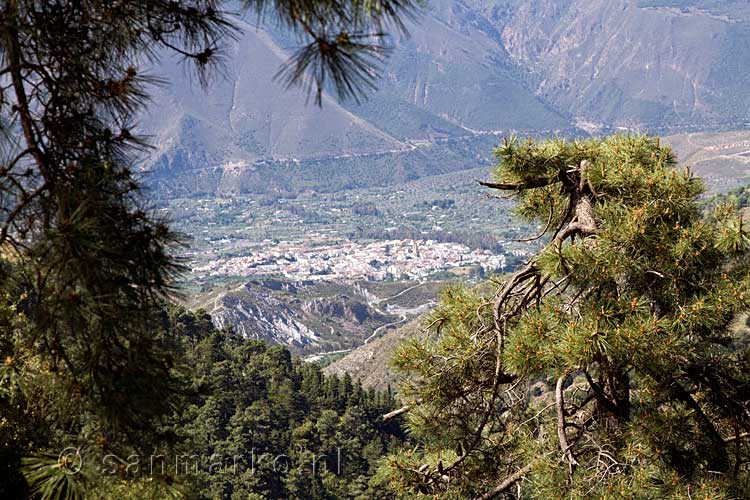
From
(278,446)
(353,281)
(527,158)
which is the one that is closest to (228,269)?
(353,281)

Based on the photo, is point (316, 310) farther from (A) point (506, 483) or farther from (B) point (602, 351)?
(B) point (602, 351)

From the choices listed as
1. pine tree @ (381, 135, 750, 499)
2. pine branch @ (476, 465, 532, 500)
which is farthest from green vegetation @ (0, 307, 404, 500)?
pine branch @ (476, 465, 532, 500)

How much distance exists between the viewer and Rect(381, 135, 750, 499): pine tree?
9.71ft

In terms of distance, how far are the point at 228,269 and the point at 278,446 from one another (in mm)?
91853

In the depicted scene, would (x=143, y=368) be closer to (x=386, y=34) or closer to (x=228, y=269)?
(x=386, y=34)

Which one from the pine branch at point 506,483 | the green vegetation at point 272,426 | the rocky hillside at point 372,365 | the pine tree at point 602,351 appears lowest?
the rocky hillside at point 372,365

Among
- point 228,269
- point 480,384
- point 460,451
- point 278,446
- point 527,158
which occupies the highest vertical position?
point 527,158

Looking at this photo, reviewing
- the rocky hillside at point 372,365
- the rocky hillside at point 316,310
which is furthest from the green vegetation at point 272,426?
the rocky hillside at point 316,310

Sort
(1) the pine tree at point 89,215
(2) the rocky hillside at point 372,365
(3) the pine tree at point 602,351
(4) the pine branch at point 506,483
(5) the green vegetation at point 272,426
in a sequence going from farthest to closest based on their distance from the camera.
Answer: (2) the rocky hillside at point 372,365 < (5) the green vegetation at point 272,426 < (4) the pine branch at point 506,483 < (3) the pine tree at point 602,351 < (1) the pine tree at point 89,215

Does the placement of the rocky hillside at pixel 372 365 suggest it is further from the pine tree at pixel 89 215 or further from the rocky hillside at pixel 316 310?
the pine tree at pixel 89 215

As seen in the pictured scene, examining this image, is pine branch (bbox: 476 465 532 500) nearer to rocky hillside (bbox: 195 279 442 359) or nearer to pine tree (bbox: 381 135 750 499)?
pine tree (bbox: 381 135 750 499)

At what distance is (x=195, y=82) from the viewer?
9.29 feet

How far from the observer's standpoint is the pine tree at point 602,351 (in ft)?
9.71

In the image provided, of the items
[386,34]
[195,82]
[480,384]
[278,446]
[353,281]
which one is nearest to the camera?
[386,34]
